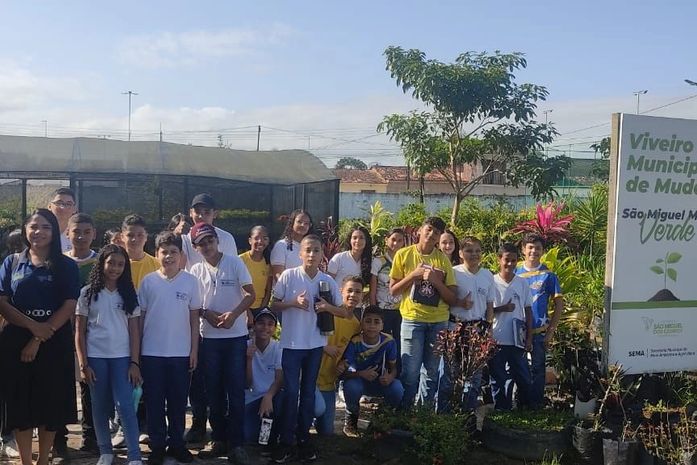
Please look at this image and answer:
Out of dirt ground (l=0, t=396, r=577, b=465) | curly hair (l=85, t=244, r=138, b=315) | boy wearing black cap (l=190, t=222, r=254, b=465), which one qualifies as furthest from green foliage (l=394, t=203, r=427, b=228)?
curly hair (l=85, t=244, r=138, b=315)

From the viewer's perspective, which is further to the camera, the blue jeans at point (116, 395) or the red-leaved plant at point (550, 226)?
Answer: the red-leaved plant at point (550, 226)

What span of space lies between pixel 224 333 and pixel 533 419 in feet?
7.40

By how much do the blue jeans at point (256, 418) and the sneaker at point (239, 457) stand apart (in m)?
0.26

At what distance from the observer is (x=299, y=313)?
15.1ft

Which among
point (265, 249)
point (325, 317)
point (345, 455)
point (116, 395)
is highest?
point (265, 249)

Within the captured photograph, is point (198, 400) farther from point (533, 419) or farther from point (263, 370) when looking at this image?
point (533, 419)

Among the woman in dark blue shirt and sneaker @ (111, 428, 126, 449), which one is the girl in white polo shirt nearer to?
the woman in dark blue shirt

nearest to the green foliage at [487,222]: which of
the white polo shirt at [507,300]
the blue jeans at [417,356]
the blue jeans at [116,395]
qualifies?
the white polo shirt at [507,300]

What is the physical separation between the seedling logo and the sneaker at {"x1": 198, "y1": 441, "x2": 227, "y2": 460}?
3.38 m

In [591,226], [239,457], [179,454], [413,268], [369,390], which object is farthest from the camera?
[591,226]

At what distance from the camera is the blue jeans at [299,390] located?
15.1 ft

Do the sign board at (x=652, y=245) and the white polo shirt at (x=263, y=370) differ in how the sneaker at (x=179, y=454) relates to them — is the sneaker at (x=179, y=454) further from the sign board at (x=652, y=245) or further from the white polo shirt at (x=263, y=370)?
the sign board at (x=652, y=245)

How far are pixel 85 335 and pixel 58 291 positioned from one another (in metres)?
0.33

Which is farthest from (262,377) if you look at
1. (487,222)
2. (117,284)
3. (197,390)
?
(487,222)
